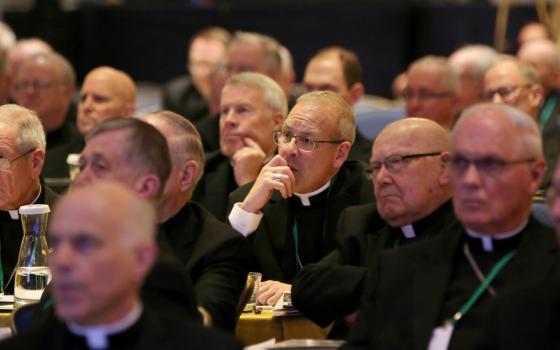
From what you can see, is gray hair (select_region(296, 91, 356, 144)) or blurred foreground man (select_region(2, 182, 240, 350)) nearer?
blurred foreground man (select_region(2, 182, 240, 350))

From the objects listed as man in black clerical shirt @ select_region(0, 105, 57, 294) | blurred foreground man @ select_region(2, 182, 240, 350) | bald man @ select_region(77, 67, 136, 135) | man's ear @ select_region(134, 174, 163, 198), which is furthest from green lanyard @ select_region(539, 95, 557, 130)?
blurred foreground man @ select_region(2, 182, 240, 350)

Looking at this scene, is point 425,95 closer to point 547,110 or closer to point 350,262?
point 547,110

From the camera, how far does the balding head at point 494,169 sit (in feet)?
15.1

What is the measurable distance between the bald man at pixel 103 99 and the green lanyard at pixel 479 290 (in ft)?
15.2

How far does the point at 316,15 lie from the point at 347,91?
15.0ft

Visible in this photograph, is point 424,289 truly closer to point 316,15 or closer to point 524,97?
point 524,97

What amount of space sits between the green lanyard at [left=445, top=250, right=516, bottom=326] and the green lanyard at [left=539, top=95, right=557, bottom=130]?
5610 mm

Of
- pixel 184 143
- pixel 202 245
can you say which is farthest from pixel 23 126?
pixel 202 245

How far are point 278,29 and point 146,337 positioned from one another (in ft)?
32.8

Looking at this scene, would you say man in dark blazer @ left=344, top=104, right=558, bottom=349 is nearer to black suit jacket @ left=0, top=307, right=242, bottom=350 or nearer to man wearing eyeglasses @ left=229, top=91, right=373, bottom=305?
black suit jacket @ left=0, top=307, right=242, bottom=350

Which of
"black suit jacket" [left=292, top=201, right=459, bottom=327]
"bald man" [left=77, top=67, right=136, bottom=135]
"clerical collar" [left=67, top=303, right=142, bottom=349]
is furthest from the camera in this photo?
"bald man" [left=77, top=67, right=136, bottom=135]

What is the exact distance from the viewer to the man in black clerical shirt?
6.32 metres

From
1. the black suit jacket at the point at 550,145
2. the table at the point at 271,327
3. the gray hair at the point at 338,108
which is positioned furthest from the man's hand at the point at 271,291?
the black suit jacket at the point at 550,145

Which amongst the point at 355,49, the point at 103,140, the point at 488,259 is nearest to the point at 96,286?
the point at 103,140
